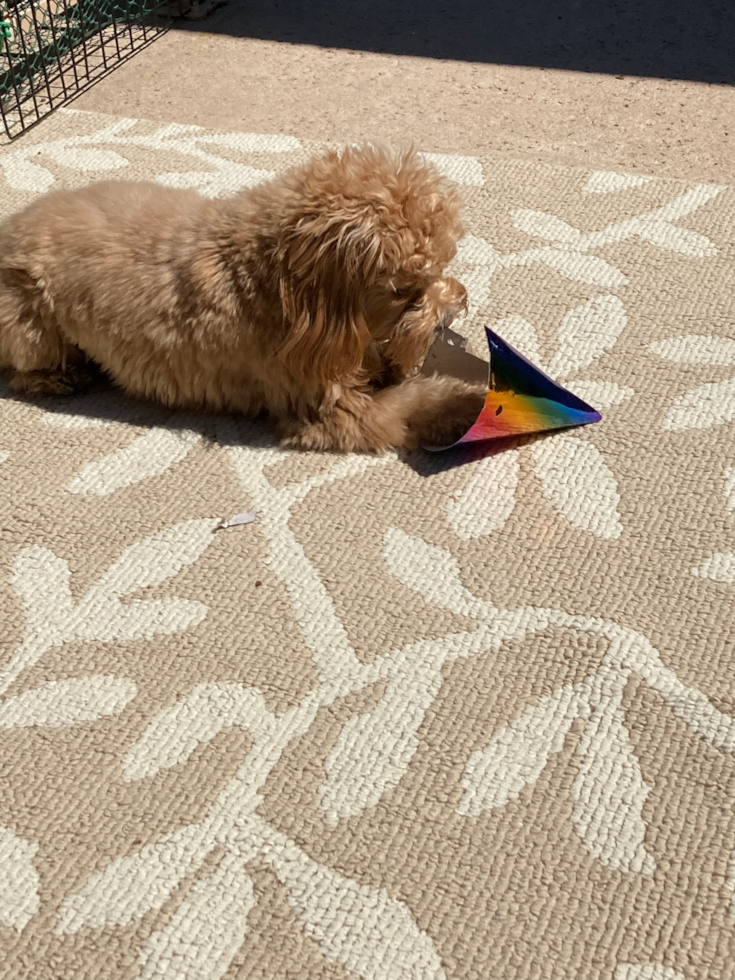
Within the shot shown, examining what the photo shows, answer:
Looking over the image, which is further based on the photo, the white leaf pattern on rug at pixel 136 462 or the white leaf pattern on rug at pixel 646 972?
the white leaf pattern on rug at pixel 136 462

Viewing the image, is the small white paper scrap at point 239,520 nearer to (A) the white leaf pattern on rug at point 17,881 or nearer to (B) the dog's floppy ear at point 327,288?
(B) the dog's floppy ear at point 327,288

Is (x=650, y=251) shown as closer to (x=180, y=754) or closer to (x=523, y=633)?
(x=523, y=633)

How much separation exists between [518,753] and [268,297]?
129 cm

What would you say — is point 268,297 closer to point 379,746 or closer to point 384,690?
point 384,690

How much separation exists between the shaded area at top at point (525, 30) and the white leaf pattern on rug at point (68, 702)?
3980mm

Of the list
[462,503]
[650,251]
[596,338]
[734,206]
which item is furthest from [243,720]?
[734,206]

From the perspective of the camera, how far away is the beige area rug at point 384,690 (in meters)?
1.56

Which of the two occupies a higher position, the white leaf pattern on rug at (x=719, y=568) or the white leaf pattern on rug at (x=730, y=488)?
the white leaf pattern on rug at (x=730, y=488)

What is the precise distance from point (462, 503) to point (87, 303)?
1153 millimetres

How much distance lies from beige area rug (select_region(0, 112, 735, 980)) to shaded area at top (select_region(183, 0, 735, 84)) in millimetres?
2377

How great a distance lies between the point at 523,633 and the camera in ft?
6.59

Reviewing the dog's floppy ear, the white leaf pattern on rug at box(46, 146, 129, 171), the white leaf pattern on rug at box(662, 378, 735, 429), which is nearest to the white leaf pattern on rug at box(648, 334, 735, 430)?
the white leaf pattern on rug at box(662, 378, 735, 429)

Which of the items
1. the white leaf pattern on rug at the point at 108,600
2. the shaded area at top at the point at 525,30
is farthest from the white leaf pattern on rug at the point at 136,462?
the shaded area at top at the point at 525,30

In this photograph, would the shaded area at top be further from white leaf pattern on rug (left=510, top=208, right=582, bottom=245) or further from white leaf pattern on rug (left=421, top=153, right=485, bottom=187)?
white leaf pattern on rug (left=510, top=208, right=582, bottom=245)
